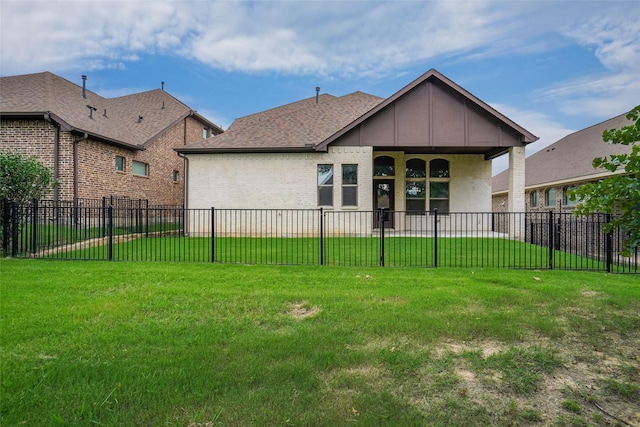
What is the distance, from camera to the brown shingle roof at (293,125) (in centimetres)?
1596

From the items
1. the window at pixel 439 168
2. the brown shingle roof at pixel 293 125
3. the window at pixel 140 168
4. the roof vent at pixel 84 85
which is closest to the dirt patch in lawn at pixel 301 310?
the brown shingle roof at pixel 293 125

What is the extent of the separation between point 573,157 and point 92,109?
26800 millimetres

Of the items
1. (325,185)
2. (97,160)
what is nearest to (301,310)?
(325,185)

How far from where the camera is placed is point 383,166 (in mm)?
17469

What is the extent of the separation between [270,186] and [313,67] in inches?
374

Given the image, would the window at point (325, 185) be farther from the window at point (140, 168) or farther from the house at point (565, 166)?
the window at point (140, 168)

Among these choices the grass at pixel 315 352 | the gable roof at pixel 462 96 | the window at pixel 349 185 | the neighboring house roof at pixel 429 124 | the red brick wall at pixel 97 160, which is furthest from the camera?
the red brick wall at pixel 97 160

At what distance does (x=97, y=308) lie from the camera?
17.3 ft

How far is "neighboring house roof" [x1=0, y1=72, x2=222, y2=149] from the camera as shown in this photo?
16.2m

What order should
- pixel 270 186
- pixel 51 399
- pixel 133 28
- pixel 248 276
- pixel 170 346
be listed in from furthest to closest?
pixel 270 186
pixel 133 28
pixel 248 276
pixel 170 346
pixel 51 399

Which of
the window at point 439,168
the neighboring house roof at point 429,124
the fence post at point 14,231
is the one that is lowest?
the fence post at point 14,231

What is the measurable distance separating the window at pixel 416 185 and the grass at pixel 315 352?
Result: 10.6 m

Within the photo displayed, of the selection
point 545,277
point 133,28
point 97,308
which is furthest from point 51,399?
point 133,28

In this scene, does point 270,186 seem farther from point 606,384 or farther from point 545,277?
point 606,384
